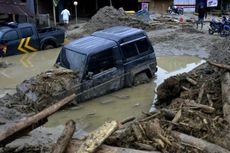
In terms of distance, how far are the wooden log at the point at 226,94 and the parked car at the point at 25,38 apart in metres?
11.7

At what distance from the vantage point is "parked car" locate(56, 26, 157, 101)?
1224cm

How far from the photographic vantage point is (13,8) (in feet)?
78.9

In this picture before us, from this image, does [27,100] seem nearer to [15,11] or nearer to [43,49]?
[43,49]

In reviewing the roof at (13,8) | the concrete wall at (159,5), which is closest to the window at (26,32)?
the roof at (13,8)

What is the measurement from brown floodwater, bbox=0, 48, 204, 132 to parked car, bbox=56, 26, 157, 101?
315 millimetres

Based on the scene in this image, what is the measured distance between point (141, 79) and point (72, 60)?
2.77 m

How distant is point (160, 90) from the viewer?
1184 cm

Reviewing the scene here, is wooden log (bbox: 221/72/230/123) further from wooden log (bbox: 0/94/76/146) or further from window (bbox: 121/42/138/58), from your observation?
window (bbox: 121/42/138/58)

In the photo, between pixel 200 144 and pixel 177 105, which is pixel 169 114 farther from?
pixel 200 144

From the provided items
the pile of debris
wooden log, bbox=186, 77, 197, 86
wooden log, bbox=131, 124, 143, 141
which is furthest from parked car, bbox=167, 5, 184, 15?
wooden log, bbox=131, 124, 143, 141

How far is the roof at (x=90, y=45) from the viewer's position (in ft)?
41.3

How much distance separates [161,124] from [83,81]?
178 inches

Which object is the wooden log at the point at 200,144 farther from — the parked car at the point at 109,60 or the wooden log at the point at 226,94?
the parked car at the point at 109,60

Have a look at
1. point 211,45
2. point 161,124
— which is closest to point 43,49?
point 211,45
